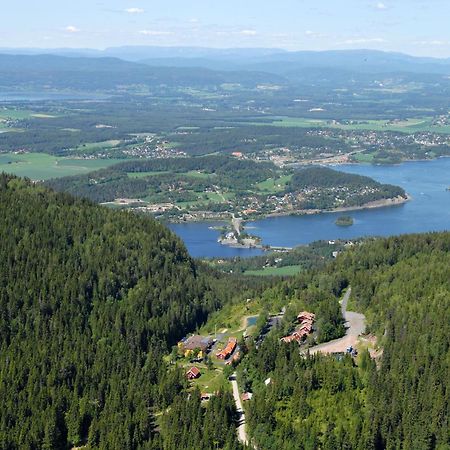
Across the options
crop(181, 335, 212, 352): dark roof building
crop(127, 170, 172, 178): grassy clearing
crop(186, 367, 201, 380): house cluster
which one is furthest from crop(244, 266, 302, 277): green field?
crop(127, 170, 172, 178): grassy clearing

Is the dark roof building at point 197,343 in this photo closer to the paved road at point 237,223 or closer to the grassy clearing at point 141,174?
the paved road at point 237,223

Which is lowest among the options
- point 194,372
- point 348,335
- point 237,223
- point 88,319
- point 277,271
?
point 237,223

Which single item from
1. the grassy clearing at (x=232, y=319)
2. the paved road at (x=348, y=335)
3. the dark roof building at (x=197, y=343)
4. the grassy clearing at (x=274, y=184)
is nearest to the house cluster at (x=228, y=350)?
the dark roof building at (x=197, y=343)

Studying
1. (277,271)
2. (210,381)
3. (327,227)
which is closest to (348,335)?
(210,381)

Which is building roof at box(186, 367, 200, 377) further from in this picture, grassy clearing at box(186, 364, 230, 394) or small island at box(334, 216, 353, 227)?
small island at box(334, 216, 353, 227)

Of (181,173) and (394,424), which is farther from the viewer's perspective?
(181,173)

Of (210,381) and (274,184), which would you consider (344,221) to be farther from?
(210,381)

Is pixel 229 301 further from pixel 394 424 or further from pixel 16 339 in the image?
pixel 394 424

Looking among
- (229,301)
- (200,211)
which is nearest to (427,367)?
(229,301)
